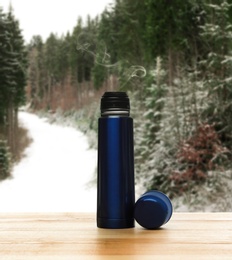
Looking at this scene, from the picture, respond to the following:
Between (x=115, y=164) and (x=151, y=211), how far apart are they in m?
0.11

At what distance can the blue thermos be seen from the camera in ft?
3.26

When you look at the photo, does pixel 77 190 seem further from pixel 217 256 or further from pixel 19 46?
pixel 217 256

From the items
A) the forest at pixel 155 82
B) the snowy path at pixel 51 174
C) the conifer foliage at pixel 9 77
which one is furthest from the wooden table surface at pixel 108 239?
the conifer foliage at pixel 9 77

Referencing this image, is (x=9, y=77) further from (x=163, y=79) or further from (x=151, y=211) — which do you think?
(x=151, y=211)

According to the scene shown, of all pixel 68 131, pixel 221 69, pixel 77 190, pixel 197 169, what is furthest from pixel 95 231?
pixel 68 131

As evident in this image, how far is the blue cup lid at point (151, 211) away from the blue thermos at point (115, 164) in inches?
0.9

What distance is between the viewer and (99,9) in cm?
618

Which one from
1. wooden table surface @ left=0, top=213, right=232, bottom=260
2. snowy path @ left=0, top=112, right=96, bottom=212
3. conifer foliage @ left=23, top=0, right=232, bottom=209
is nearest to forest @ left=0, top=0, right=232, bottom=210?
conifer foliage @ left=23, top=0, right=232, bottom=209

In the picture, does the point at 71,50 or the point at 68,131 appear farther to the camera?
the point at 68,131

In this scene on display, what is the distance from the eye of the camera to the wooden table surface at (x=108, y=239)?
0.74m

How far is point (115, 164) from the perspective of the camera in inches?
39.2

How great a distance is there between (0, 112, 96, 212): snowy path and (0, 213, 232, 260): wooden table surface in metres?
4.72

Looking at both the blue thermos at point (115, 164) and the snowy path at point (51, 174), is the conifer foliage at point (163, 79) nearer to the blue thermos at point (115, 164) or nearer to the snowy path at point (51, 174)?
the snowy path at point (51, 174)

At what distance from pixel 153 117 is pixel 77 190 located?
52.5 inches
